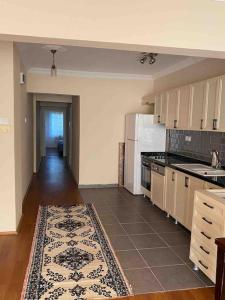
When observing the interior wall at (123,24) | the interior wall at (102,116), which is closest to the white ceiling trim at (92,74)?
the interior wall at (102,116)

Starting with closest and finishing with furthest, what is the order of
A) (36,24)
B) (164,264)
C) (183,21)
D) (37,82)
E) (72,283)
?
(36,24)
(183,21)
(72,283)
(164,264)
(37,82)

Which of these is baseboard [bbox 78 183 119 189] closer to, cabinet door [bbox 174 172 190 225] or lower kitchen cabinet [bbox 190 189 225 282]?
cabinet door [bbox 174 172 190 225]

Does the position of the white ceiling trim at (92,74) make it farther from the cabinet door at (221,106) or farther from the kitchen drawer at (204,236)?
the kitchen drawer at (204,236)

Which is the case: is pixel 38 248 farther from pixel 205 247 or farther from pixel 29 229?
pixel 205 247

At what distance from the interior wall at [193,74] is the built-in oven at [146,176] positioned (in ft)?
5.05

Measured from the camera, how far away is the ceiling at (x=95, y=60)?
4.06m

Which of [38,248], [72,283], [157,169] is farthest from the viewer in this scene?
[157,169]

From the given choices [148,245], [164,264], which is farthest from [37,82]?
[164,264]

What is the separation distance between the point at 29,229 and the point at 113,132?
10.0 ft

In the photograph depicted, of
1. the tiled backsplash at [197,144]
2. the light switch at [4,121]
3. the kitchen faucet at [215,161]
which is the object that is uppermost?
the light switch at [4,121]

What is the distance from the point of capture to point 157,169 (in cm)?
454

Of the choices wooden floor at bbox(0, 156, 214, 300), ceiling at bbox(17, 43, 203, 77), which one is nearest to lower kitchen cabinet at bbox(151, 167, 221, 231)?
wooden floor at bbox(0, 156, 214, 300)

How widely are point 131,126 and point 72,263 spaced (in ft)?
10.9

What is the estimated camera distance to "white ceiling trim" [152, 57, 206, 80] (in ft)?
14.2
